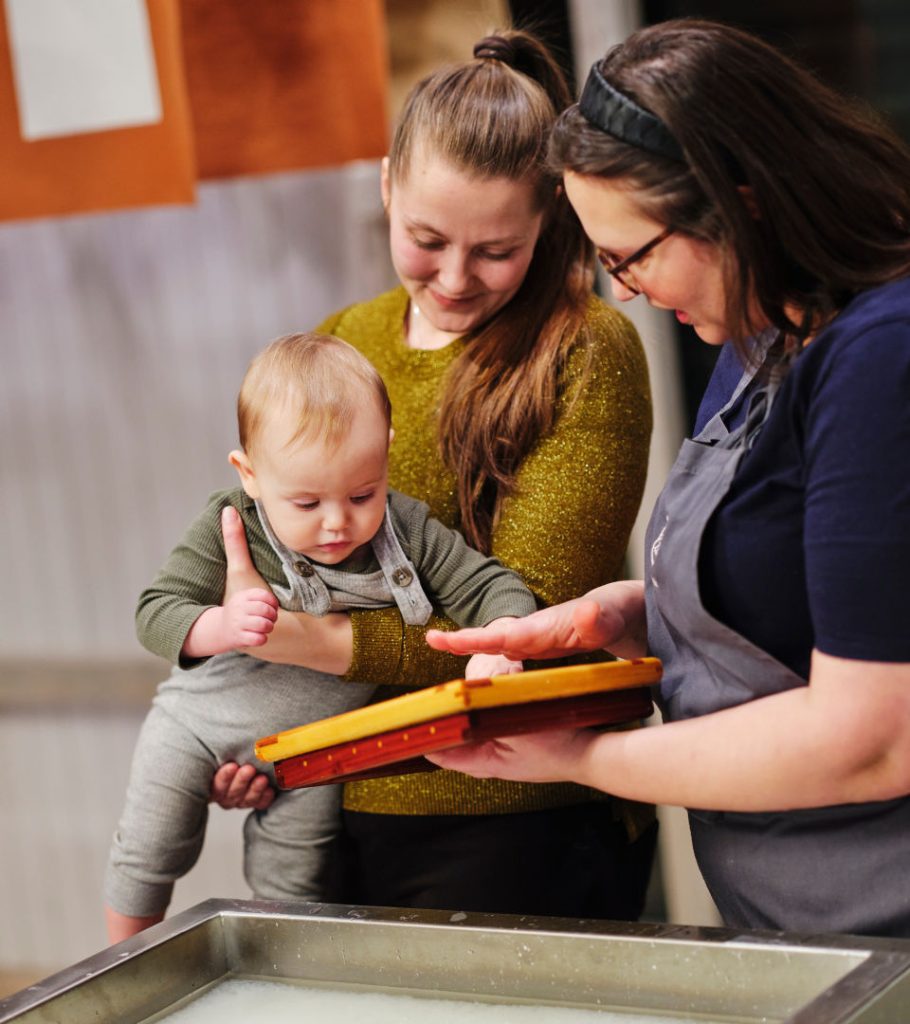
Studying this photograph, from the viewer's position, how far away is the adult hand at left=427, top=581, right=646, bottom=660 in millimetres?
1357

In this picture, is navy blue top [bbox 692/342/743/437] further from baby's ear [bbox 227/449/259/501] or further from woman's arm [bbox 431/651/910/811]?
baby's ear [bbox 227/449/259/501]

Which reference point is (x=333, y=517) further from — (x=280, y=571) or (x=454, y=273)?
(x=454, y=273)

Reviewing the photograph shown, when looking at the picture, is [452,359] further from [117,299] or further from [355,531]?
[117,299]

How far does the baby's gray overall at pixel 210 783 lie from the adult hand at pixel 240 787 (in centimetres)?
1

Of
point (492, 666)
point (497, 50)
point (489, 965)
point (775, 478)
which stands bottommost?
point (489, 965)

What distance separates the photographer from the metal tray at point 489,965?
1069 millimetres

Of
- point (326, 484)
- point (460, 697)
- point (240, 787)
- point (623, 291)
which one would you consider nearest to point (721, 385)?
point (623, 291)

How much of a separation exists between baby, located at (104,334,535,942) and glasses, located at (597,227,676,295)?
1.19 feet

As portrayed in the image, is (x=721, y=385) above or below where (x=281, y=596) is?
above

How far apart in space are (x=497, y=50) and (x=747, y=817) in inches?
38.5

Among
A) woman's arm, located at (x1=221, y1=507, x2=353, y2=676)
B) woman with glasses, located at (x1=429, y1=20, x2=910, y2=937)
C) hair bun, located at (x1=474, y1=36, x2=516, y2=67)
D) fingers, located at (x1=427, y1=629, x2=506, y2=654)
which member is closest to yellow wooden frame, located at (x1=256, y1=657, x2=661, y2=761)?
woman with glasses, located at (x1=429, y1=20, x2=910, y2=937)

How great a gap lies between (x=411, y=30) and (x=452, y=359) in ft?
4.21

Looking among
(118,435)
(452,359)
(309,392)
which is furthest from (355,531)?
(118,435)

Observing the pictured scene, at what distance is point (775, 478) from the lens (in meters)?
1.18
